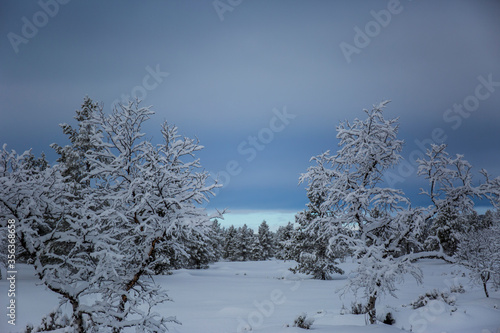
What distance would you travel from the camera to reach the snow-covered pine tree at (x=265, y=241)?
66938 millimetres

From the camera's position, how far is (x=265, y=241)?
69.8m

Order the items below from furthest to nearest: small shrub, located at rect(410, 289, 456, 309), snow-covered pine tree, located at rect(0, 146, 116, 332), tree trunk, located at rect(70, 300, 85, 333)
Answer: small shrub, located at rect(410, 289, 456, 309), tree trunk, located at rect(70, 300, 85, 333), snow-covered pine tree, located at rect(0, 146, 116, 332)

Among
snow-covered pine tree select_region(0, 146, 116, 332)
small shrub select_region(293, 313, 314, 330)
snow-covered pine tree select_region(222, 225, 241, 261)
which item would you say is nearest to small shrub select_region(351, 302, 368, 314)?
small shrub select_region(293, 313, 314, 330)

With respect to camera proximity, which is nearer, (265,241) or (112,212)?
(112,212)

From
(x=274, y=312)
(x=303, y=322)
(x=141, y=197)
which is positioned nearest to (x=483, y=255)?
(x=274, y=312)

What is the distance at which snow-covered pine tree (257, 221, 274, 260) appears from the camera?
220 feet

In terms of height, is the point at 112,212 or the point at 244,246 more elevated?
the point at 112,212

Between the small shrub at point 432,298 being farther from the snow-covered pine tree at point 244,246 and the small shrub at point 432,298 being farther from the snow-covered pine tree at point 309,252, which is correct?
the snow-covered pine tree at point 244,246

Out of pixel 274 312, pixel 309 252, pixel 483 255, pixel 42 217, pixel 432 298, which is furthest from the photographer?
pixel 309 252

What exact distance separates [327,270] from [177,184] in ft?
86.6

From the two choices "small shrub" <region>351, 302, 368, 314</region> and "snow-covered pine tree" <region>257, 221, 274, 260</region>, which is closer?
"small shrub" <region>351, 302, 368, 314</region>

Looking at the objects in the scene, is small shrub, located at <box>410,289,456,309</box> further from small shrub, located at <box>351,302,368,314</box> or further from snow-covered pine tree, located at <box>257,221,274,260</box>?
snow-covered pine tree, located at <box>257,221,274,260</box>

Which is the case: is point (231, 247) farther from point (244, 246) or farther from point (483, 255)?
point (483, 255)

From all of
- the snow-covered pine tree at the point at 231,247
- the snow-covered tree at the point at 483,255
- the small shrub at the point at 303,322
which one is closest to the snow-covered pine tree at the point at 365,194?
the small shrub at the point at 303,322
